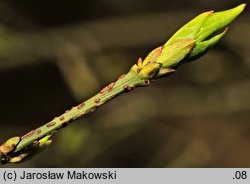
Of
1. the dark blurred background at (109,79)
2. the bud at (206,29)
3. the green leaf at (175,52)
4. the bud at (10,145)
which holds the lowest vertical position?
the bud at (10,145)

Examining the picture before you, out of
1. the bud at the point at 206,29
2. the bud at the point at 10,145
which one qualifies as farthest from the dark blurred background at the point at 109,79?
the bud at the point at 206,29

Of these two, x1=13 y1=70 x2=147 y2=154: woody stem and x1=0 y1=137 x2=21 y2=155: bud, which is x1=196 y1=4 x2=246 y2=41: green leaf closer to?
x1=13 y1=70 x2=147 y2=154: woody stem

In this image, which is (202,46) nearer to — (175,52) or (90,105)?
(175,52)

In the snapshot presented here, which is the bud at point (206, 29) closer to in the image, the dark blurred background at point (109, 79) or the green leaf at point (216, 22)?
the green leaf at point (216, 22)

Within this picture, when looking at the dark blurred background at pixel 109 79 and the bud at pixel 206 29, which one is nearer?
the bud at pixel 206 29

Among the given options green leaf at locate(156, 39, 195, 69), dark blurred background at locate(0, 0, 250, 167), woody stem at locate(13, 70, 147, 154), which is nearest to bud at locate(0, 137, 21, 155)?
woody stem at locate(13, 70, 147, 154)

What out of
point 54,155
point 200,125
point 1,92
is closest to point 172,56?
point 54,155

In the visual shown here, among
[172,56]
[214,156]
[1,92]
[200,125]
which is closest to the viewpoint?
[172,56]

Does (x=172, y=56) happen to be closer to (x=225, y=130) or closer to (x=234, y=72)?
(x=234, y=72)
